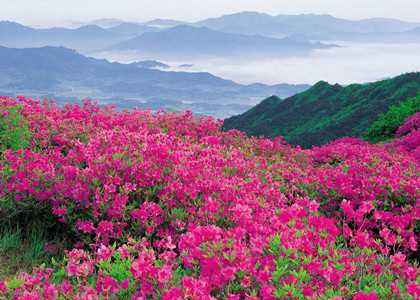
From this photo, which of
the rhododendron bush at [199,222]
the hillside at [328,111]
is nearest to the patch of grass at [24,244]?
the rhododendron bush at [199,222]

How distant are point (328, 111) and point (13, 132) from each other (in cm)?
6707

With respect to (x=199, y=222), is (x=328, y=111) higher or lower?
lower

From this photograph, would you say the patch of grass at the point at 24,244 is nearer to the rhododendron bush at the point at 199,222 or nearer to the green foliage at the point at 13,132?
the rhododendron bush at the point at 199,222

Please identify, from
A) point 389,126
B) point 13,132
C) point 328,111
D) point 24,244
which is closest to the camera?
point 24,244

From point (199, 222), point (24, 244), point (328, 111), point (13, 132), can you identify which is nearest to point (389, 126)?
point (13, 132)

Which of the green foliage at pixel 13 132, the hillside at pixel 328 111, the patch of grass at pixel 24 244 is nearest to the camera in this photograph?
the patch of grass at pixel 24 244

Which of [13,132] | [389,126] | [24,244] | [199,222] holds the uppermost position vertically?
[13,132]

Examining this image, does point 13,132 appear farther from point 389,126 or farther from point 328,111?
point 328,111

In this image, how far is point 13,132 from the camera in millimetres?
7719

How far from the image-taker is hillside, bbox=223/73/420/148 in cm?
5340

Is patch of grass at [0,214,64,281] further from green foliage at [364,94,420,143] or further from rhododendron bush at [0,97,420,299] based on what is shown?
green foliage at [364,94,420,143]

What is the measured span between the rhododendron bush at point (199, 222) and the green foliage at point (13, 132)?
54mm

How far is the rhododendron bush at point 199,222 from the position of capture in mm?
2855

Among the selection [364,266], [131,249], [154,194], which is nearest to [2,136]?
[154,194]
